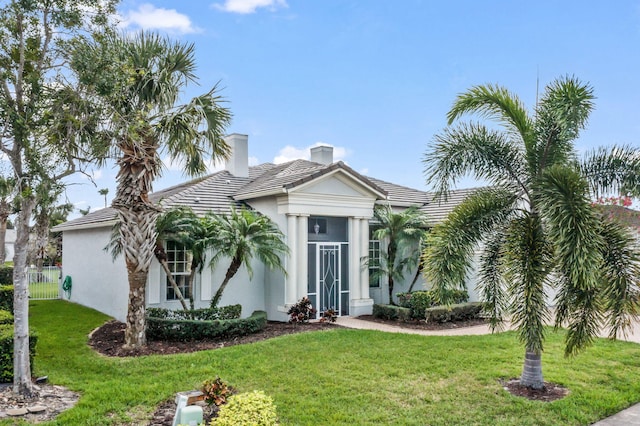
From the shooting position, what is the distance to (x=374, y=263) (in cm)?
1823

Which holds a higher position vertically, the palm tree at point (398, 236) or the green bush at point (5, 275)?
the palm tree at point (398, 236)

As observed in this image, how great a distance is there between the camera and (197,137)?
11.8 m

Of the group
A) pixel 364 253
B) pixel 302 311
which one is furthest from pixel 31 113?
pixel 364 253

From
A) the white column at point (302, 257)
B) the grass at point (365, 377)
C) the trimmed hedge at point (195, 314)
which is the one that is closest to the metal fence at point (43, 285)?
the trimmed hedge at point (195, 314)

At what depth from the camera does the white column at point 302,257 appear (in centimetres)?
1565

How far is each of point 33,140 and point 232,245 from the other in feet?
20.4

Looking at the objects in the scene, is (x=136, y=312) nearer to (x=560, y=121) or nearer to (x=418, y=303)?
(x=418, y=303)

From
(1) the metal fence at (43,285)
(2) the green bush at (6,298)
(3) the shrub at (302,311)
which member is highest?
(2) the green bush at (6,298)

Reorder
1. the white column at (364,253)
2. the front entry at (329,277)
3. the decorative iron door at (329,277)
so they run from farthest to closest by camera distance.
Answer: the white column at (364,253) → the decorative iron door at (329,277) → the front entry at (329,277)

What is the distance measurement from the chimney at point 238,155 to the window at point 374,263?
6.29m

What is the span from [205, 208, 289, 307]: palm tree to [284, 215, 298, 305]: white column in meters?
0.93

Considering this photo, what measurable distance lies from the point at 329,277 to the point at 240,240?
4.64m

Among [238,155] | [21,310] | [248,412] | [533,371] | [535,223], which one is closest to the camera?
[248,412]

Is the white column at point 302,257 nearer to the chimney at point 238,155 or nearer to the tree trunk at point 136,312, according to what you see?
the tree trunk at point 136,312
